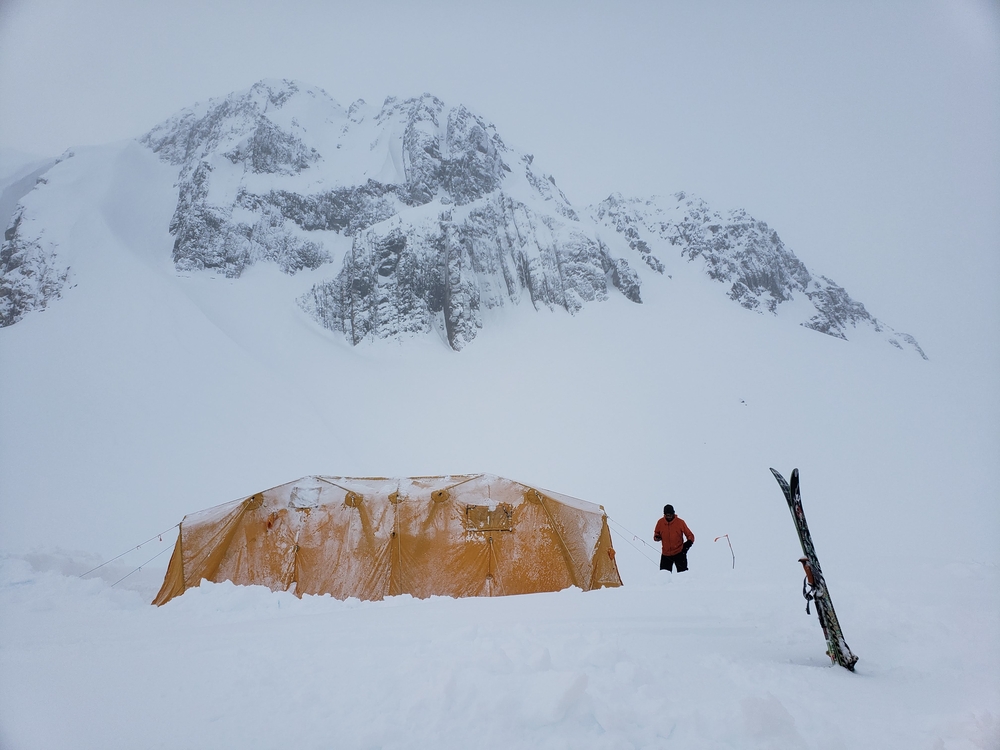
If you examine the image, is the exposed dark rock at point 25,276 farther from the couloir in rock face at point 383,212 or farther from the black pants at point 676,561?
the black pants at point 676,561

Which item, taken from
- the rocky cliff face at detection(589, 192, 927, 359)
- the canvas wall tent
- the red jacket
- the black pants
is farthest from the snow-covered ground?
the rocky cliff face at detection(589, 192, 927, 359)

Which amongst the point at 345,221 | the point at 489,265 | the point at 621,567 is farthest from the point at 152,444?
the point at 345,221

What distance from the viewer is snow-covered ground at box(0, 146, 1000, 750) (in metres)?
2.97

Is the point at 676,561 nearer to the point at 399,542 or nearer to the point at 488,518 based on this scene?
the point at 488,518

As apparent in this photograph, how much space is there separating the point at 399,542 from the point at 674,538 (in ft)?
17.3

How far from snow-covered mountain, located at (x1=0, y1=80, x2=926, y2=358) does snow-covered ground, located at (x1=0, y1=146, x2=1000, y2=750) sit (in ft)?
8.14

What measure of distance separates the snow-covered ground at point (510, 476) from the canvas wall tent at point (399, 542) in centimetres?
147

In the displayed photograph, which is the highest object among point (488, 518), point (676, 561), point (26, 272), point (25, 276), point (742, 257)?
point (742, 257)

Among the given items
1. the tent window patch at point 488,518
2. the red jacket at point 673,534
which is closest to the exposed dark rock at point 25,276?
the tent window patch at point 488,518

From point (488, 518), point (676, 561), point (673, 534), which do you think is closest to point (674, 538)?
point (673, 534)

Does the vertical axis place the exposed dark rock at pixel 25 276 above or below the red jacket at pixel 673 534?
above

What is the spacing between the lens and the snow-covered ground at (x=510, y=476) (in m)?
2.97

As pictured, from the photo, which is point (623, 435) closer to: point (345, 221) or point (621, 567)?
point (621, 567)

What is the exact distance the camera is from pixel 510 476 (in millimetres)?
19984
